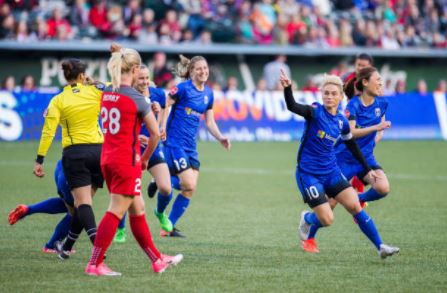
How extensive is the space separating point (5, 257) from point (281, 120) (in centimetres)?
1635

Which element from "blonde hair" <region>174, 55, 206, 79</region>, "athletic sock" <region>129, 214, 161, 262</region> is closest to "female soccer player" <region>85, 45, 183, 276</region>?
"athletic sock" <region>129, 214, 161, 262</region>

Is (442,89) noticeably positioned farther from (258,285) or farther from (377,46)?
(258,285)

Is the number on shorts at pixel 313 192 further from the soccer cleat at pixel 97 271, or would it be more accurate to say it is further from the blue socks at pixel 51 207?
the blue socks at pixel 51 207

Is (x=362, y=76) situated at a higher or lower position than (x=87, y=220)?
higher

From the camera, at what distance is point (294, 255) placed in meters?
8.95

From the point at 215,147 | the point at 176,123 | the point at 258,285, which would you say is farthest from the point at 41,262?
the point at 215,147

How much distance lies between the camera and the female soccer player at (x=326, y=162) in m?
8.79

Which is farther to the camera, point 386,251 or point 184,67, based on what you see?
point 184,67

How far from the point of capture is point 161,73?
2359 centimetres

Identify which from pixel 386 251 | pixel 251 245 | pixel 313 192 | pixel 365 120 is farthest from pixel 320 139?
pixel 365 120

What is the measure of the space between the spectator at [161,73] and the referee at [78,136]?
14.7m

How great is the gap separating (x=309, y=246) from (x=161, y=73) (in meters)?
14.8

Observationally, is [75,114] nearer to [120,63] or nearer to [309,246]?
[120,63]

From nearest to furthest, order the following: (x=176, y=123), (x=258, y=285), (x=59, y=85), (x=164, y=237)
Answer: (x=258, y=285) → (x=164, y=237) → (x=176, y=123) → (x=59, y=85)
